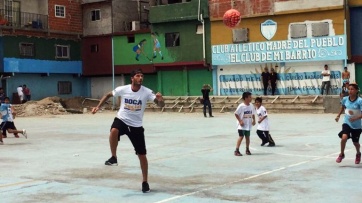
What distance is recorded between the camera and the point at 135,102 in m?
8.62

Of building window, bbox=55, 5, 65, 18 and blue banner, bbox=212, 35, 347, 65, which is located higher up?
building window, bbox=55, 5, 65, 18

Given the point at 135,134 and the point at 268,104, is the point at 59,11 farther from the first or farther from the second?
the point at 135,134

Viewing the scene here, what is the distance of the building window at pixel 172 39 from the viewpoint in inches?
1580

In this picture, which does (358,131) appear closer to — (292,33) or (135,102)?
(135,102)

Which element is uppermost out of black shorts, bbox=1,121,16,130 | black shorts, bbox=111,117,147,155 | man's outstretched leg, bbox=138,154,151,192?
black shorts, bbox=111,117,147,155

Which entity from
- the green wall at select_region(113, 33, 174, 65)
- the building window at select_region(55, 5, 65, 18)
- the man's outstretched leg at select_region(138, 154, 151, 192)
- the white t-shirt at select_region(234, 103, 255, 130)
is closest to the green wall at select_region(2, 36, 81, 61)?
the building window at select_region(55, 5, 65, 18)

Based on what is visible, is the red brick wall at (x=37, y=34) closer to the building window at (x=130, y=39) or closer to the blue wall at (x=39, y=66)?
the blue wall at (x=39, y=66)

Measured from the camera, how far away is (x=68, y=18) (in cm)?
4434

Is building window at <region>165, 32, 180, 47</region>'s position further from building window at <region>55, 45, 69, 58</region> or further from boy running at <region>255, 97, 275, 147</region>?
boy running at <region>255, 97, 275, 147</region>

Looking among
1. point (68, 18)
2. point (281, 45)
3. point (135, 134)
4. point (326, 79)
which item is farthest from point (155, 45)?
point (135, 134)

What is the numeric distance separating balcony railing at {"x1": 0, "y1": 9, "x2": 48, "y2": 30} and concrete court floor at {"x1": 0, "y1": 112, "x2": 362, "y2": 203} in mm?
25160

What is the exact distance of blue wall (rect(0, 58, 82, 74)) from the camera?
4003cm

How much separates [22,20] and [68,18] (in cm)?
430

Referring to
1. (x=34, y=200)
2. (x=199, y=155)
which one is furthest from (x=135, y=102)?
(x=199, y=155)
